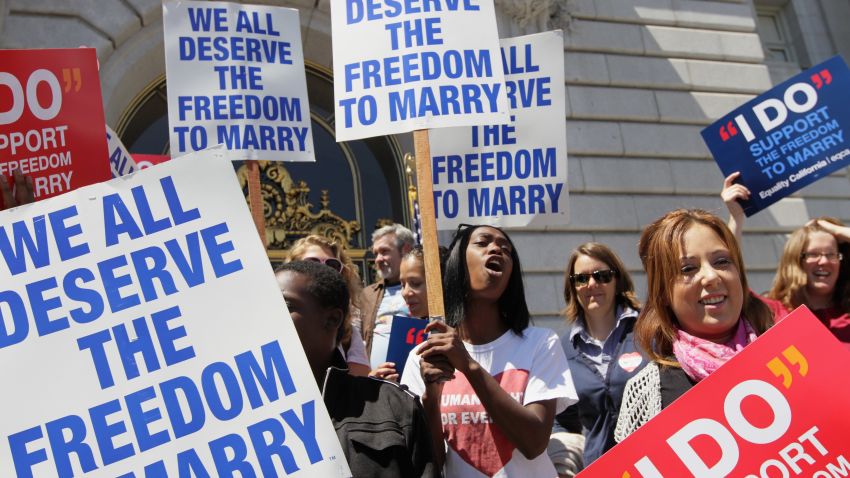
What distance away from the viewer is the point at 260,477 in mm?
2328

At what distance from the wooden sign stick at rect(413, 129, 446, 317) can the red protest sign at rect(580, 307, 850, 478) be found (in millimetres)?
1311

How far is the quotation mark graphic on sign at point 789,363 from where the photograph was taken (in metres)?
2.31

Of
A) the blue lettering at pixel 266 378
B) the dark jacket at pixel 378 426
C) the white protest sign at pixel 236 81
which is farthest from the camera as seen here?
the white protest sign at pixel 236 81

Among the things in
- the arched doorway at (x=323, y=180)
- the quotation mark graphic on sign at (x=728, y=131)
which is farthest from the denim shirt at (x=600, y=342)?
the arched doorway at (x=323, y=180)

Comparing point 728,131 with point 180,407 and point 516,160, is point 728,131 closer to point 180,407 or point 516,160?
point 516,160

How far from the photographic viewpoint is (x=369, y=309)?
5.58 metres

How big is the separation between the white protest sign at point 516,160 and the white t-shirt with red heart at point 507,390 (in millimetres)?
1243

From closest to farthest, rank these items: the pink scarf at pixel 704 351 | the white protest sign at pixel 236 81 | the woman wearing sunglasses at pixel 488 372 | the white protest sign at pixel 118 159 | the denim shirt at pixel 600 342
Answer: the pink scarf at pixel 704 351, the woman wearing sunglasses at pixel 488 372, the denim shirt at pixel 600 342, the white protest sign at pixel 236 81, the white protest sign at pixel 118 159

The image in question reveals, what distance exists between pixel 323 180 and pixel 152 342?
823cm

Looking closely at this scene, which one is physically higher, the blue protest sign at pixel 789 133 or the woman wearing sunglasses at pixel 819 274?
the blue protest sign at pixel 789 133

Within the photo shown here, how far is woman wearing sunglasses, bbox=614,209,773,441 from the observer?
9.10ft

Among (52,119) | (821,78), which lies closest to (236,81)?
(52,119)

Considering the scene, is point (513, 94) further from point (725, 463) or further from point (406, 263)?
point (725, 463)

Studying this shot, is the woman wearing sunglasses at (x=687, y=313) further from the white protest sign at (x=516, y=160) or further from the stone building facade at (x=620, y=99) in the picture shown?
the stone building facade at (x=620, y=99)
